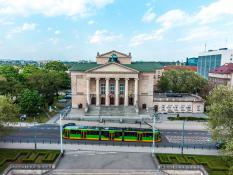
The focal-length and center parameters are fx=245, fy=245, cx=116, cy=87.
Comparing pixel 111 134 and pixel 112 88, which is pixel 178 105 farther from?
pixel 111 134

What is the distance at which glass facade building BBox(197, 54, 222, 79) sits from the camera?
14388 cm

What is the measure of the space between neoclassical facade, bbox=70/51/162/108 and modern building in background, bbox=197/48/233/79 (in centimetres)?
6990

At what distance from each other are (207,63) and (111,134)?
12178 cm

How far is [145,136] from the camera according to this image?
54.0 metres

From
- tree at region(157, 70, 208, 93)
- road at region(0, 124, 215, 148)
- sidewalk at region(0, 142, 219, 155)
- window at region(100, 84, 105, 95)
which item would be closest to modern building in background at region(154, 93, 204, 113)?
tree at region(157, 70, 208, 93)

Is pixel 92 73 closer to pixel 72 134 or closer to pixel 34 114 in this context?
pixel 34 114

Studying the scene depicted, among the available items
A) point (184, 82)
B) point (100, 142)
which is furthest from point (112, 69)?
point (184, 82)

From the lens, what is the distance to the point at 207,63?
157500 mm

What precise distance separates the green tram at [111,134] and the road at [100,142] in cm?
128

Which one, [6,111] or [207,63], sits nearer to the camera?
[6,111]

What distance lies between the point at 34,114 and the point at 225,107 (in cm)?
5436

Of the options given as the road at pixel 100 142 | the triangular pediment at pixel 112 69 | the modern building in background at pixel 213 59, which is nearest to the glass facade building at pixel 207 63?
the modern building in background at pixel 213 59

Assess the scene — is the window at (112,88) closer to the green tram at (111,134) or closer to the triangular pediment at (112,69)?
the triangular pediment at (112,69)

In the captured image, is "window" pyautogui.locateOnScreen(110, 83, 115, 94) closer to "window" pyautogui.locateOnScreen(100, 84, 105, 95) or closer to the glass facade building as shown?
"window" pyautogui.locateOnScreen(100, 84, 105, 95)
